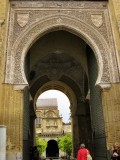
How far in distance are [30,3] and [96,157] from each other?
5122mm

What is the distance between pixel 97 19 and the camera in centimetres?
739

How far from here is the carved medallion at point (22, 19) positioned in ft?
23.5

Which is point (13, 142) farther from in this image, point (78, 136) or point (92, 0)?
point (78, 136)

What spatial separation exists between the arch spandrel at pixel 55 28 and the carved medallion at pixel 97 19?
24 centimetres

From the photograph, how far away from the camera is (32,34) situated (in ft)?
23.1

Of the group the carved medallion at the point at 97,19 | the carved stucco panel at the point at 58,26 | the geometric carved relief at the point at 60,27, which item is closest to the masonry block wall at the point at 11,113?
the geometric carved relief at the point at 60,27

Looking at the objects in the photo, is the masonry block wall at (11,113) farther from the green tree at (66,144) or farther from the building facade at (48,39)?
the green tree at (66,144)

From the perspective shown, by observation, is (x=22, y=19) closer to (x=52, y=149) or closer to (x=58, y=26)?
(x=58, y=26)

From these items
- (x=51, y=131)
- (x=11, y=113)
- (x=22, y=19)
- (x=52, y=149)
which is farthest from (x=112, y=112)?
(x=52, y=149)

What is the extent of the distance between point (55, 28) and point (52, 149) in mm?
25651

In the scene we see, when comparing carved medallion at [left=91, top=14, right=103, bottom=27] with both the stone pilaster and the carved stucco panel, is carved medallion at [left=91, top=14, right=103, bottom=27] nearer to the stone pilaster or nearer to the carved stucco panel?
the carved stucco panel

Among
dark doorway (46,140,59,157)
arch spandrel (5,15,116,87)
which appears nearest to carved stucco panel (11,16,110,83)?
arch spandrel (5,15,116,87)

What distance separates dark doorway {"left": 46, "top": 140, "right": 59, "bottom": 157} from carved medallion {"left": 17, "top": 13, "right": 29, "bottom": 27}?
2533cm

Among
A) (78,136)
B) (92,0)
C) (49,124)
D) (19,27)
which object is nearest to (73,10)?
(92,0)
